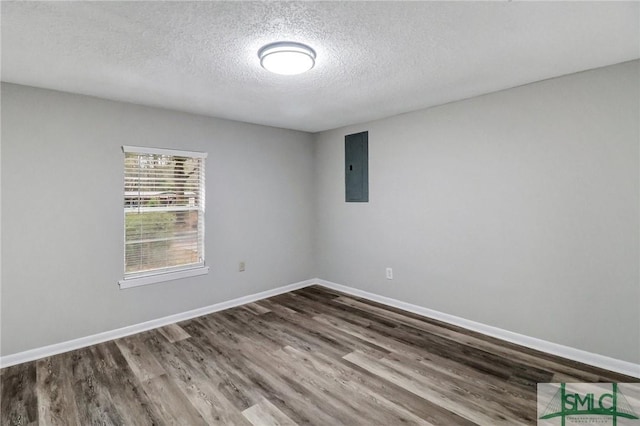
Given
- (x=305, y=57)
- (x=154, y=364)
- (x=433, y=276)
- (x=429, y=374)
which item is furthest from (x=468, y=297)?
(x=154, y=364)

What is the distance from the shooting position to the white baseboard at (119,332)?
280 centimetres

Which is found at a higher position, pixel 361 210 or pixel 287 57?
pixel 287 57

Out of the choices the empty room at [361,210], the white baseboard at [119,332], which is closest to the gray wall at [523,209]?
the empty room at [361,210]

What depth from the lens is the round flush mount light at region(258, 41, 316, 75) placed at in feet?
6.88

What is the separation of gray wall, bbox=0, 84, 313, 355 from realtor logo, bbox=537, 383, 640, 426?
3303 millimetres

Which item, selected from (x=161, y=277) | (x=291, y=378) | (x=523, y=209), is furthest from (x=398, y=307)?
(x=161, y=277)

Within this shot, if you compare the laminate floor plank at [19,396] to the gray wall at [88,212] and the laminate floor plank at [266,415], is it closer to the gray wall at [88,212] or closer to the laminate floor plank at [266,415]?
the gray wall at [88,212]

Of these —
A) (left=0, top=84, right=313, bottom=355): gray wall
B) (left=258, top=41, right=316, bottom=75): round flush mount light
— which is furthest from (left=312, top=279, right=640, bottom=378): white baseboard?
(left=258, top=41, right=316, bottom=75): round flush mount light

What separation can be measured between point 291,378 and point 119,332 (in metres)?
1.95

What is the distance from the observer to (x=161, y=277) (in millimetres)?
3588

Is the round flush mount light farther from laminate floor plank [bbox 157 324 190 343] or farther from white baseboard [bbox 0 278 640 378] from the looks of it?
white baseboard [bbox 0 278 640 378]

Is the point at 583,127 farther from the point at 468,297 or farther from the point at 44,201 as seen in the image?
the point at 44,201

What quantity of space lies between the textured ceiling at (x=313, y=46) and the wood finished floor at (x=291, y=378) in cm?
236

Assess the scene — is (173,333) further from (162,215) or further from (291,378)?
(291,378)
